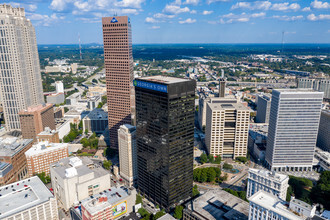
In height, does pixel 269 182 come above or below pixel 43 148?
below

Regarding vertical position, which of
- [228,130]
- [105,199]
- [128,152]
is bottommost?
[105,199]

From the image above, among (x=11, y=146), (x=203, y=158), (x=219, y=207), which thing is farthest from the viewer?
(x=203, y=158)

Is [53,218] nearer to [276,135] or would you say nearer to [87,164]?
[87,164]

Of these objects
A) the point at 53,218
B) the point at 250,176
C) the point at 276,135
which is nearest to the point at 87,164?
the point at 53,218

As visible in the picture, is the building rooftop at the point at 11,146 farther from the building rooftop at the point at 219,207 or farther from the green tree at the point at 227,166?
the green tree at the point at 227,166

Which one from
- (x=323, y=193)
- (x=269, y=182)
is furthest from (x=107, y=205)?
(x=323, y=193)

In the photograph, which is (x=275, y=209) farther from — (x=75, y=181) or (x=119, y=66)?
(x=119, y=66)
